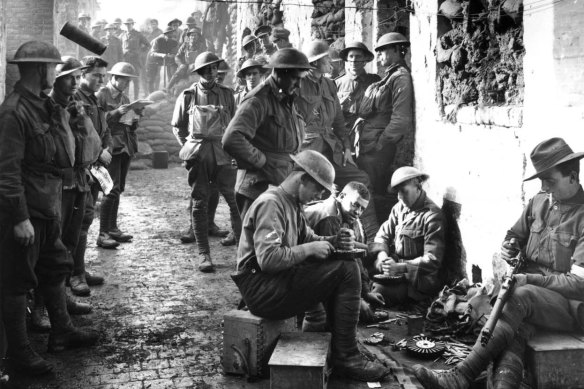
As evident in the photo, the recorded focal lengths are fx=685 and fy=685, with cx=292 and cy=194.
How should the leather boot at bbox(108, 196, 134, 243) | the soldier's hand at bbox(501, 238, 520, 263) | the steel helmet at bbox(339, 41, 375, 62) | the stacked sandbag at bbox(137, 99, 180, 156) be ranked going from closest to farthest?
the soldier's hand at bbox(501, 238, 520, 263), the steel helmet at bbox(339, 41, 375, 62), the leather boot at bbox(108, 196, 134, 243), the stacked sandbag at bbox(137, 99, 180, 156)

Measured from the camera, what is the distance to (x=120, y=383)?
471cm

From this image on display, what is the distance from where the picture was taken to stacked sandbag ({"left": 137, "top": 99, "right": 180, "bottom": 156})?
1642 centimetres

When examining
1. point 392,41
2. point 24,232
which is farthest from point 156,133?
point 24,232

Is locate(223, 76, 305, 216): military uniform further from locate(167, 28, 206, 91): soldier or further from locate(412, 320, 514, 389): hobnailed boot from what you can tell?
locate(167, 28, 206, 91): soldier

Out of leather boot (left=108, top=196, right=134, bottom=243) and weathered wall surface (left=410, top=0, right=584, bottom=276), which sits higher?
weathered wall surface (left=410, top=0, right=584, bottom=276)

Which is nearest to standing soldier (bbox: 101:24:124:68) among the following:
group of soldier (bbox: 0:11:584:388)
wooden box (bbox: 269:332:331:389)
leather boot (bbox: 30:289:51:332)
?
group of soldier (bbox: 0:11:584:388)

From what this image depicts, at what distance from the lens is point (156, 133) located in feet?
54.6

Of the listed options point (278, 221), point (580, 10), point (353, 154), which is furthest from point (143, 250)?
point (580, 10)

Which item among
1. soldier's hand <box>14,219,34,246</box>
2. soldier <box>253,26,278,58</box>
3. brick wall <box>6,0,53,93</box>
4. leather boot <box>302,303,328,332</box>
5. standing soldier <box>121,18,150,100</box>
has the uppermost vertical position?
standing soldier <box>121,18,150,100</box>

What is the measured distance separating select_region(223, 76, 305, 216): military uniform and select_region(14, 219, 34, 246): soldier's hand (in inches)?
75.5

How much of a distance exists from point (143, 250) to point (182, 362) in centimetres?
368

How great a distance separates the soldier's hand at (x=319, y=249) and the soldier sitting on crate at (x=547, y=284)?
1.03 m

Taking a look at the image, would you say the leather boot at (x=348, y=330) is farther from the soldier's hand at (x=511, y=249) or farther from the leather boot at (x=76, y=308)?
the leather boot at (x=76, y=308)

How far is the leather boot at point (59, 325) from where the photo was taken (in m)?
5.29
